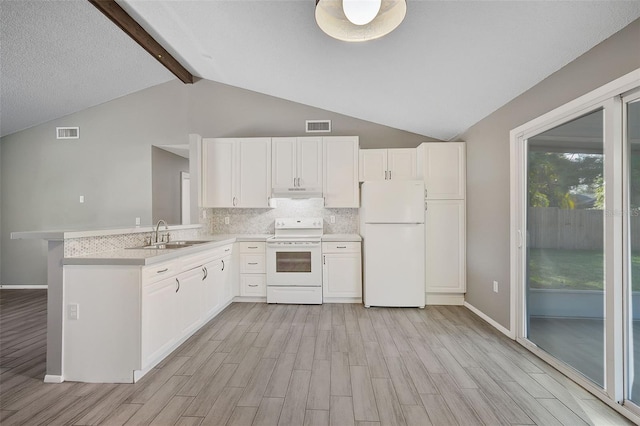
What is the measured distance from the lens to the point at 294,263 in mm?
3779

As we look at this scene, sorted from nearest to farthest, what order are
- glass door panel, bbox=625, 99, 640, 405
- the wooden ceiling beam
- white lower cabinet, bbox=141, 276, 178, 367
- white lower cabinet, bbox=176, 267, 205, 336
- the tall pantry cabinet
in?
glass door panel, bbox=625, 99, 640, 405, white lower cabinet, bbox=141, 276, 178, 367, white lower cabinet, bbox=176, 267, 205, 336, the wooden ceiling beam, the tall pantry cabinet

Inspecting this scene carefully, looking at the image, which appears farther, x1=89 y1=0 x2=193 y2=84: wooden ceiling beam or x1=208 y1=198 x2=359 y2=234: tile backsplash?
x1=208 y1=198 x2=359 y2=234: tile backsplash

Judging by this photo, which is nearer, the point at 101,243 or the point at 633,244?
the point at 633,244

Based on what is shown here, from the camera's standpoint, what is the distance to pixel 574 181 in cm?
209

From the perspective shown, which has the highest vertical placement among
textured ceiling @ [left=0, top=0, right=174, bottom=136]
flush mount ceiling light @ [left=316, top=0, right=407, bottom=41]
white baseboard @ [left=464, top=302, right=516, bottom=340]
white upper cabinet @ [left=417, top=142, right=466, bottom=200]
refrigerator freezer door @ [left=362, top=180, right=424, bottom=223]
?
textured ceiling @ [left=0, top=0, right=174, bottom=136]

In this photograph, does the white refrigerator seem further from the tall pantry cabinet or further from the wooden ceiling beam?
the wooden ceiling beam

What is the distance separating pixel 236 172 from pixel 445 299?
3535mm

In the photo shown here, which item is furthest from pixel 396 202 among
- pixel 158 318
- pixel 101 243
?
pixel 101 243

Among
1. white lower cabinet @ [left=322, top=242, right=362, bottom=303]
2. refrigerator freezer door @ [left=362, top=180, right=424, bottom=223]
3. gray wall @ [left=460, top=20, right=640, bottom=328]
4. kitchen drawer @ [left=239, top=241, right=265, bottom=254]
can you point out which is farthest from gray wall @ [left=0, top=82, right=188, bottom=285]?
gray wall @ [left=460, top=20, right=640, bottom=328]

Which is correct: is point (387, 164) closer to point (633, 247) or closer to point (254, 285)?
point (254, 285)

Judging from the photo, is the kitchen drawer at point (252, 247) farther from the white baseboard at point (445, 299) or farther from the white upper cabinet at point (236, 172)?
the white baseboard at point (445, 299)

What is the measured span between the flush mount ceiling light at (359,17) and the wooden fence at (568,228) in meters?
1.88

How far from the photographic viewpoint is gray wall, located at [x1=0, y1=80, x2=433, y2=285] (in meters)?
4.58

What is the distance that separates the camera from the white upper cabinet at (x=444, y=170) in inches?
147
